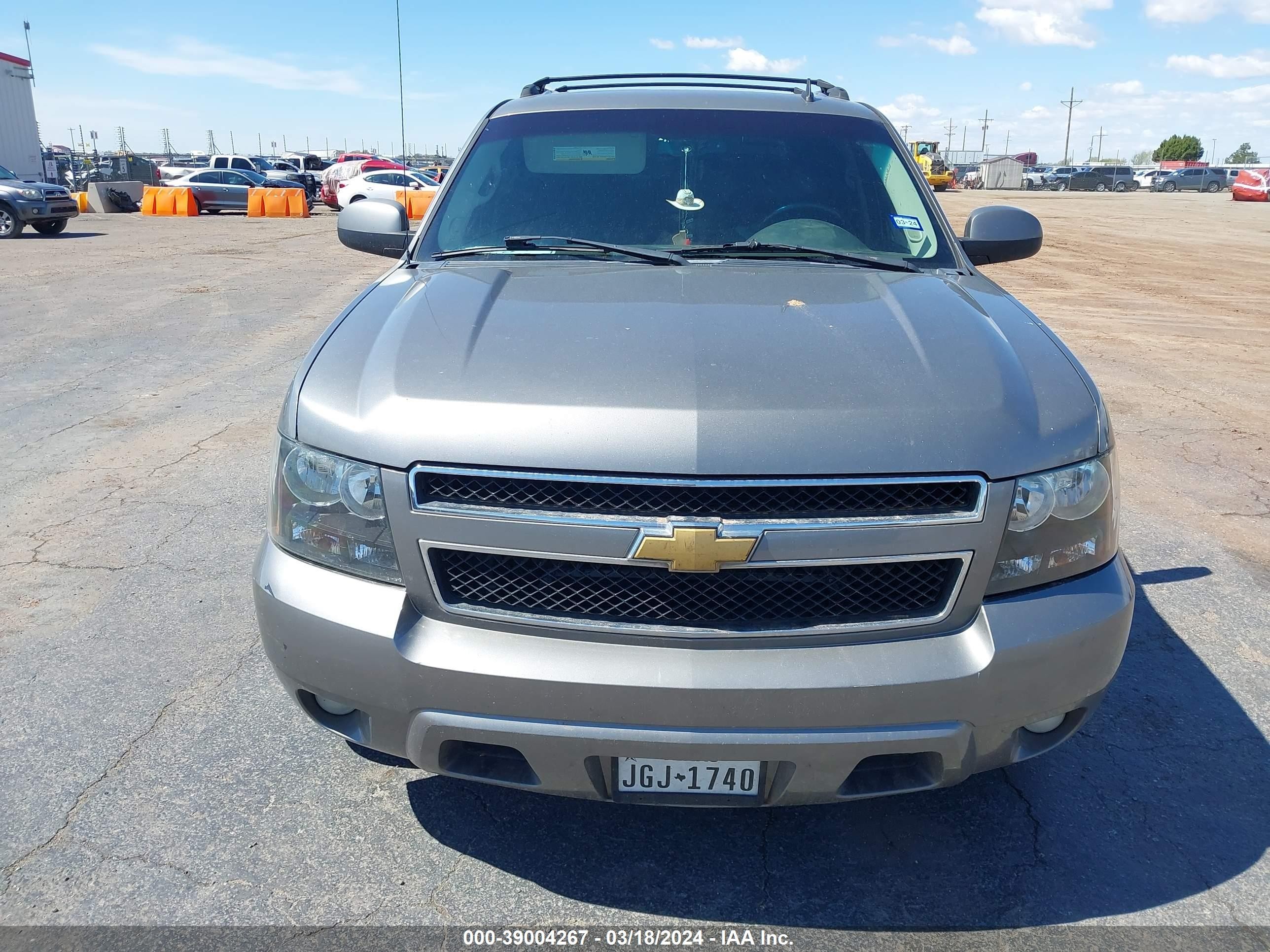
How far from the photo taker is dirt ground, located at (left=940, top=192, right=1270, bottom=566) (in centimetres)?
543

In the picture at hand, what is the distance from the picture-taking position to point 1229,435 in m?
6.61

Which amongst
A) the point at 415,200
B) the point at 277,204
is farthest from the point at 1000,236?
the point at 277,204

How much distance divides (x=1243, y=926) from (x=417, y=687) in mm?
1979

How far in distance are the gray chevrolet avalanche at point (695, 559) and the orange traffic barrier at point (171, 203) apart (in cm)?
3084

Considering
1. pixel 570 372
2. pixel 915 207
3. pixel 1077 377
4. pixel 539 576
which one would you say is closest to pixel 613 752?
pixel 539 576

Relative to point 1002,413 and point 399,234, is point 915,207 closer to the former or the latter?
point 1002,413

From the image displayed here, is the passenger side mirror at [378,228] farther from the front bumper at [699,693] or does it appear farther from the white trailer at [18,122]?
the white trailer at [18,122]

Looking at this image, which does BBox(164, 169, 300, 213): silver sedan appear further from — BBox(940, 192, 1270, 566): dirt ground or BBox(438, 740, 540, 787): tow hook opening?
BBox(438, 740, 540, 787): tow hook opening

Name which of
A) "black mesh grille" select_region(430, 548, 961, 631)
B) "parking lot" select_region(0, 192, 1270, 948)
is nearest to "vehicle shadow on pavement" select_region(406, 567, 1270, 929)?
"parking lot" select_region(0, 192, 1270, 948)

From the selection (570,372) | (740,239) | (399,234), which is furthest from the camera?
(399,234)

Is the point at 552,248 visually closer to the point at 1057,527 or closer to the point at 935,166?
the point at 1057,527

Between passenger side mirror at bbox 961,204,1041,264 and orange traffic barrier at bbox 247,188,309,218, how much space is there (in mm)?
28516

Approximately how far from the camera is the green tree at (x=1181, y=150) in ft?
311

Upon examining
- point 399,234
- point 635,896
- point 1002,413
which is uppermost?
point 399,234
